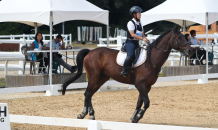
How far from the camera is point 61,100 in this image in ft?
34.2

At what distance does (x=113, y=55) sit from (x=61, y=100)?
124 inches

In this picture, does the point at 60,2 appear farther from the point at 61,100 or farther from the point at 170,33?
the point at 170,33

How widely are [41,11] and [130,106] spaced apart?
12.7 ft

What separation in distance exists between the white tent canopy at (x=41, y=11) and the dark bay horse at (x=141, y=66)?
353cm

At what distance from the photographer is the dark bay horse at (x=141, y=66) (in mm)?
7184

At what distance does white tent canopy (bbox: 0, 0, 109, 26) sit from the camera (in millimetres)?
11211

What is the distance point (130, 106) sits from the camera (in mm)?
9539

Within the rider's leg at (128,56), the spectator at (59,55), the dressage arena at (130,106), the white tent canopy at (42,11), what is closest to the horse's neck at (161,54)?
the rider's leg at (128,56)

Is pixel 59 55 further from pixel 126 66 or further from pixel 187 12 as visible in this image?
pixel 126 66

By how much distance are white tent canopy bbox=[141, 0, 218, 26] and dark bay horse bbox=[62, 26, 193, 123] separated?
21.7 ft

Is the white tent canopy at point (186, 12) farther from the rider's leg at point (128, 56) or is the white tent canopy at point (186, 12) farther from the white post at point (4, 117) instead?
the white post at point (4, 117)

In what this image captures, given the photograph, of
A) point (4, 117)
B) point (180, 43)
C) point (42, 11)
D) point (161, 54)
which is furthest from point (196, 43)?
point (4, 117)

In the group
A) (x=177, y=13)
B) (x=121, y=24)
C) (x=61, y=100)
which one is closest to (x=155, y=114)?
(x=61, y=100)

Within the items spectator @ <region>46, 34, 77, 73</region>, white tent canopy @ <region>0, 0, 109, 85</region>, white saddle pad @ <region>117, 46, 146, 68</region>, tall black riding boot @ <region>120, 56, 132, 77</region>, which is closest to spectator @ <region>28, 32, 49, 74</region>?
spectator @ <region>46, 34, 77, 73</region>
